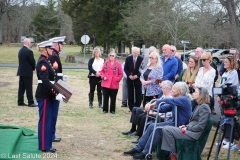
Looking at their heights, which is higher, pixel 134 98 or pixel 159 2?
pixel 159 2

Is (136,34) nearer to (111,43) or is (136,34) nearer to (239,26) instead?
(111,43)

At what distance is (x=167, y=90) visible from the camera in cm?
627

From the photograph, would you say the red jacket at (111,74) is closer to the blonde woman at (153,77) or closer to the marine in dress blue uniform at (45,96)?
the blonde woman at (153,77)

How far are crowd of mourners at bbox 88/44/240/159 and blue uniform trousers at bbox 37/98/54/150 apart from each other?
1.29 meters

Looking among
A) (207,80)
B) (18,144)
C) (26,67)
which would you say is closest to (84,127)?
(18,144)

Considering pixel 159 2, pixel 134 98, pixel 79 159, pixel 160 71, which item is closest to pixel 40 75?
pixel 79 159

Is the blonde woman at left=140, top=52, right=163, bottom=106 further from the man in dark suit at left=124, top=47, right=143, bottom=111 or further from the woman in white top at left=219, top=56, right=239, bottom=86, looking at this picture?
the woman in white top at left=219, top=56, right=239, bottom=86

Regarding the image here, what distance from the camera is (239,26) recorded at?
28703mm

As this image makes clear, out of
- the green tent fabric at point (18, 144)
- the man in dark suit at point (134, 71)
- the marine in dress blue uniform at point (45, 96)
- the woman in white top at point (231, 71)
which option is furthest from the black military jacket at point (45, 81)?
the man in dark suit at point (134, 71)

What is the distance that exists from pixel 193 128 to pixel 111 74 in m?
4.47

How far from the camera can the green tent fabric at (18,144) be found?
5.61 meters

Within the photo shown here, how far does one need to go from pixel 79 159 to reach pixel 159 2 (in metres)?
29.4

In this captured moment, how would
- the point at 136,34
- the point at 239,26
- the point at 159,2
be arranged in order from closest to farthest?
the point at 239,26
the point at 159,2
the point at 136,34

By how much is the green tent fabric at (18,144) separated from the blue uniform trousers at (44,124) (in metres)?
0.16
